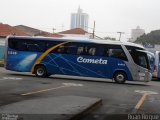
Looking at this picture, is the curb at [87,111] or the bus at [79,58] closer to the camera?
the curb at [87,111]

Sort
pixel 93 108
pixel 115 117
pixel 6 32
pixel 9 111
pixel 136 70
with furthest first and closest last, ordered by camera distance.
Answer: pixel 6 32 < pixel 136 70 < pixel 93 108 < pixel 115 117 < pixel 9 111

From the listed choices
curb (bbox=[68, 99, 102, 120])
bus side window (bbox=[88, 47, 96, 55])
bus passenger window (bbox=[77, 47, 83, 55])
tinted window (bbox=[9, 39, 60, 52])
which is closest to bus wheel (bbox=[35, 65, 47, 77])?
tinted window (bbox=[9, 39, 60, 52])

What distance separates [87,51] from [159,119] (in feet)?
58.1

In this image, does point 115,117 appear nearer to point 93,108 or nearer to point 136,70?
point 93,108

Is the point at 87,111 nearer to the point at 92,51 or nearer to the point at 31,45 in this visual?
the point at 92,51

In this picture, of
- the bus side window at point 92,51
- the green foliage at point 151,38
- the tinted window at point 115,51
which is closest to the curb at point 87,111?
the tinted window at point 115,51

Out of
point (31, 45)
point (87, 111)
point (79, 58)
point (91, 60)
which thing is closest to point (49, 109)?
point (87, 111)

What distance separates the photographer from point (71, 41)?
28969 mm

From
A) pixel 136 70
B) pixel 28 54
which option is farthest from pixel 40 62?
pixel 136 70

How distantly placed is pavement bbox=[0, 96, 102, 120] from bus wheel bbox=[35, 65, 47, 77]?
15249mm

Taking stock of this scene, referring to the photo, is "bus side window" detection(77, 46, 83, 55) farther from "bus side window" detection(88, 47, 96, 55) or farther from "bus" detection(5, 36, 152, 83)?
"bus side window" detection(88, 47, 96, 55)

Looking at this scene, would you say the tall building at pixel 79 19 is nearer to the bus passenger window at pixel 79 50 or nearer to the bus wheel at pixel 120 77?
the bus passenger window at pixel 79 50

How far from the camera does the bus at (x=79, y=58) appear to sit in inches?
1115

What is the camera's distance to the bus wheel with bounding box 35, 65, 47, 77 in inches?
1161
